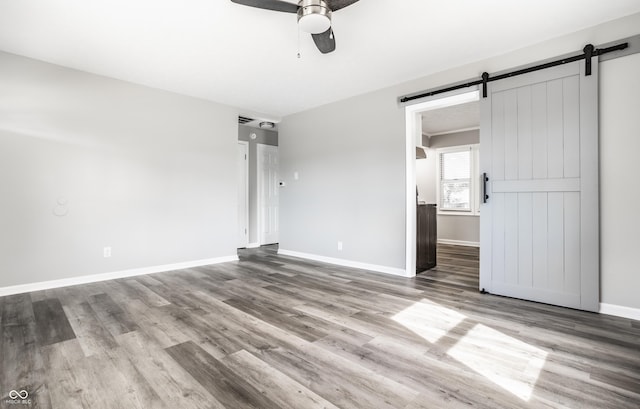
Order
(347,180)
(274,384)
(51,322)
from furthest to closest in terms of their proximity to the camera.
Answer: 1. (347,180)
2. (51,322)
3. (274,384)

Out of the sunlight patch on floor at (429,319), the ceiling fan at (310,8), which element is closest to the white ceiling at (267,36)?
the ceiling fan at (310,8)

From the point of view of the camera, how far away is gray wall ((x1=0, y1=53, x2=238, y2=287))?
3.28 metres

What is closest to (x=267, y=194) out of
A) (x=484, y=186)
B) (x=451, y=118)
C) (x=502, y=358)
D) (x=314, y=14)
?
(x=451, y=118)

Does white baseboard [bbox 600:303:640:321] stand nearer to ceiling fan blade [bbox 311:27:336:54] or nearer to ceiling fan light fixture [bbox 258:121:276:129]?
ceiling fan blade [bbox 311:27:336:54]

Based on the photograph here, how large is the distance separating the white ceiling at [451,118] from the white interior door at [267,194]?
11.0ft

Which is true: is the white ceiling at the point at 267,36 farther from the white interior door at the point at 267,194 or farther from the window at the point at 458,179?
the window at the point at 458,179

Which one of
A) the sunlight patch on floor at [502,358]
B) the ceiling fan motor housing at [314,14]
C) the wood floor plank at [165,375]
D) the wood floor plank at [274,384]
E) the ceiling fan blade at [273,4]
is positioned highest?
the ceiling fan blade at [273,4]

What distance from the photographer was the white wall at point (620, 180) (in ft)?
8.34

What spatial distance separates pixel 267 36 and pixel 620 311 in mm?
3936

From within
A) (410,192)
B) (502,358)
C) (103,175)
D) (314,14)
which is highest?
(314,14)

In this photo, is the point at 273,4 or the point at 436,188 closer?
the point at 273,4

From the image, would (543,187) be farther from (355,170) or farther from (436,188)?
(436,188)

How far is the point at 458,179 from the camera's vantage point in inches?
273

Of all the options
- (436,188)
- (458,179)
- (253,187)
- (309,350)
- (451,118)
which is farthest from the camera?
(436,188)
